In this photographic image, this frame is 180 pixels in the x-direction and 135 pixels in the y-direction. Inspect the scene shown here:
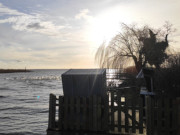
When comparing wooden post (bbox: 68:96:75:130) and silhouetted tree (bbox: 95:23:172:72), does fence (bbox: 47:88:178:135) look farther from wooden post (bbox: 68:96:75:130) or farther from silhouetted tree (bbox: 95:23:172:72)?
silhouetted tree (bbox: 95:23:172:72)

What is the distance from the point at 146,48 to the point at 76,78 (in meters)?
11.2

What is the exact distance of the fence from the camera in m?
7.54

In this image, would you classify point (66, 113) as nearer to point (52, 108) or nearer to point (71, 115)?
point (71, 115)

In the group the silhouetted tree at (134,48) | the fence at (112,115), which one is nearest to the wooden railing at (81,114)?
the fence at (112,115)

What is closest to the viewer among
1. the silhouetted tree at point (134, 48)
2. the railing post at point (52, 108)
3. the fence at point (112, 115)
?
the fence at point (112, 115)

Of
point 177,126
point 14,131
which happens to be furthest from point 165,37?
point 14,131

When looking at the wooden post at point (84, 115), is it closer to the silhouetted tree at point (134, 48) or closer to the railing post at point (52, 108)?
the railing post at point (52, 108)

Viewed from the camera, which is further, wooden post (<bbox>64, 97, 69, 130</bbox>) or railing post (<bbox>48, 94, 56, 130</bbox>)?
railing post (<bbox>48, 94, 56, 130</bbox>)

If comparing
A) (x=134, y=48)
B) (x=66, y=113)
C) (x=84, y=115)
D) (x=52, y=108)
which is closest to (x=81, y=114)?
(x=84, y=115)

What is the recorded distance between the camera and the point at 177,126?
7.61 m

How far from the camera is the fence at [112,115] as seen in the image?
7.54 m

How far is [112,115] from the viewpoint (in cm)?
798

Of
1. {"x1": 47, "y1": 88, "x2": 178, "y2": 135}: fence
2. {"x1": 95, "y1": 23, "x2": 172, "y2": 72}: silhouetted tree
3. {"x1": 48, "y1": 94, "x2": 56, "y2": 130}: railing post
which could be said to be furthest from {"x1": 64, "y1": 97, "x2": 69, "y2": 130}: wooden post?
{"x1": 95, "y1": 23, "x2": 172, "y2": 72}: silhouetted tree

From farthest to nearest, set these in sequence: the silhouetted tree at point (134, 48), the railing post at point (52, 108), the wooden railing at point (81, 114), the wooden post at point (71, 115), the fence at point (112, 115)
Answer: the silhouetted tree at point (134, 48) < the railing post at point (52, 108) < the wooden post at point (71, 115) < the wooden railing at point (81, 114) < the fence at point (112, 115)
